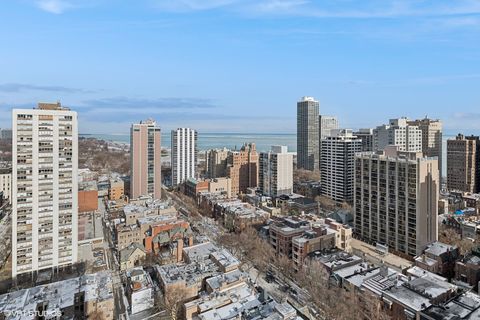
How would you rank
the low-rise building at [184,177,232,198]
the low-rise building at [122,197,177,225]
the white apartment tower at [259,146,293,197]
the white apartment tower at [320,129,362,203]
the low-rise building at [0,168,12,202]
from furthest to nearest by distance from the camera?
the white apartment tower at [259,146,293,197]
the low-rise building at [184,177,232,198]
the white apartment tower at [320,129,362,203]
the low-rise building at [0,168,12,202]
the low-rise building at [122,197,177,225]

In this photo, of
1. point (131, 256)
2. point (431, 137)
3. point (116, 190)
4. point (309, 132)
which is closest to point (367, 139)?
point (431, 137)

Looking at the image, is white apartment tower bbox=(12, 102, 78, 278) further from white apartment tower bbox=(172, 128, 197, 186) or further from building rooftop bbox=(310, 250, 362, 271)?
white apartment tower bbox=(172, 128, 197, 186)

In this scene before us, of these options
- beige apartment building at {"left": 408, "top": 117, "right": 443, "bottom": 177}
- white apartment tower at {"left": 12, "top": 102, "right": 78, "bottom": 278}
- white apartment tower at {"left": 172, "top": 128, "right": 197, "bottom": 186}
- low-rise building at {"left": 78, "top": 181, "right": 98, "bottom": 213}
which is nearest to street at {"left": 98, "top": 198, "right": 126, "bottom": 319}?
low-rise building at {"left": 78, "top": 181, "right": 98, "bottom": 213}

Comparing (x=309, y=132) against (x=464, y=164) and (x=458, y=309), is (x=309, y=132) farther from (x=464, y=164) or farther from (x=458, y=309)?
(x=458, y=309)

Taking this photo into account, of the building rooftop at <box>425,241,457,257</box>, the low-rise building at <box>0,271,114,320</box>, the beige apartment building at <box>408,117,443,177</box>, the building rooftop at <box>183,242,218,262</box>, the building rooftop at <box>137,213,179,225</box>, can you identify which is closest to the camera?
the low-rise building at <box>0,271,114,320</box>

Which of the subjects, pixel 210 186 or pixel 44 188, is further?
pixel 210 186

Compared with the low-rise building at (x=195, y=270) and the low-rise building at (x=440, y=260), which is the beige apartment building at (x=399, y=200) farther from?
the low-rise building at (x=195, y=270)

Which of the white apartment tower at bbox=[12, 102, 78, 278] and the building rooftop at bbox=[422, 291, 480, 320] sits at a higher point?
the white apartment tower at bbox=[12, 102, 78, 278]
